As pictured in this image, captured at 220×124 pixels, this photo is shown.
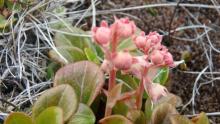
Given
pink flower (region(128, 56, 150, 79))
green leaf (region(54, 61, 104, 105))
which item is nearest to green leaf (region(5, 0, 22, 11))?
green leaf (region(54, 61, 104, 105))

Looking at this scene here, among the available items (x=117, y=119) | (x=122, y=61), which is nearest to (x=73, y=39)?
(x=117, y=119)

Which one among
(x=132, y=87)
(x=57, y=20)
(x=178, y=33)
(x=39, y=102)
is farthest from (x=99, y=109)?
(x=178, y=33)

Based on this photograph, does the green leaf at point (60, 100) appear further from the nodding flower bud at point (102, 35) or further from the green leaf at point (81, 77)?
the nodding flower bud at point (102, 35)

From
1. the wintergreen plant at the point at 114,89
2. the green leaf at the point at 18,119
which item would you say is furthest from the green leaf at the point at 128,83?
the green leaf at the point at 18,119

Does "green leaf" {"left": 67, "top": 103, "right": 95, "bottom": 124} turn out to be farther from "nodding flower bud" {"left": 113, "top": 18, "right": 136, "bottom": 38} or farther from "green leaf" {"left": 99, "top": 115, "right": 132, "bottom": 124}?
"nodding flower bud" {"left": 113, "top": 18, "right": 136, "bottom": 38}

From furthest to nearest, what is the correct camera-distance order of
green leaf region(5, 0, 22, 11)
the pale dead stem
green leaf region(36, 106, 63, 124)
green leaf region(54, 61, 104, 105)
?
green leaf region(5, 0, 22, 11) → the pale dead stem → green leaf region(54, 61, 104, 105) → green leaf region(36, 106, 63, 124)

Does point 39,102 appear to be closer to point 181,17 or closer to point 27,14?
point 27,14
